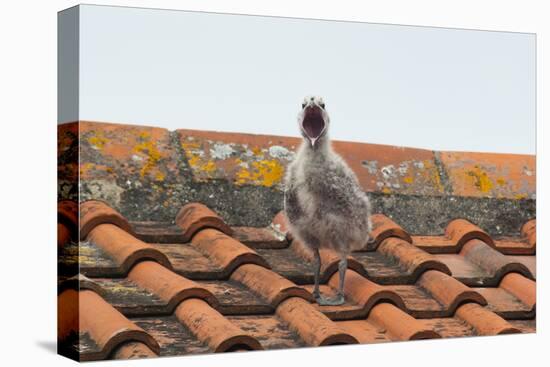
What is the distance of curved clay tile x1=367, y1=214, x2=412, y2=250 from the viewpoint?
7.34 metres

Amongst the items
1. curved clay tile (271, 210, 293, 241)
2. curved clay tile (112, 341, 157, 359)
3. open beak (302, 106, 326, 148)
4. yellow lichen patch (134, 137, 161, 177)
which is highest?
open beak (302, 106, 326, 148)

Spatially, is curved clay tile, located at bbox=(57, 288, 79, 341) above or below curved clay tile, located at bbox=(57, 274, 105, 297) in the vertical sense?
below

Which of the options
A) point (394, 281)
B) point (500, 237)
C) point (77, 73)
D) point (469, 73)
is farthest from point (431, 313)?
point (77, 73)

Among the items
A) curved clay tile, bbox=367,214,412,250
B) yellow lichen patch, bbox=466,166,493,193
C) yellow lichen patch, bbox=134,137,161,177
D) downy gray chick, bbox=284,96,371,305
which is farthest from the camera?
yellow lichen patch, bbox=466,166,493,193

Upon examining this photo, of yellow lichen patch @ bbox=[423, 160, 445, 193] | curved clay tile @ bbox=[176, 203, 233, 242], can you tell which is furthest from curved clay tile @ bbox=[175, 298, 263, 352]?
yellow lichen patch @ bbox=[423, 160, 445, 193]

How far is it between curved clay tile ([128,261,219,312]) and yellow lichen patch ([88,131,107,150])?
707mm

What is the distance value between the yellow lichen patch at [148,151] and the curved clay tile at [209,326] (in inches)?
32.3

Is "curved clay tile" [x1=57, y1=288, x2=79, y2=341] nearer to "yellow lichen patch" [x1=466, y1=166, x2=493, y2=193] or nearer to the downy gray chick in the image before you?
the downy gray chick

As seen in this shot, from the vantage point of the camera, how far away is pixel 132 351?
618 centimetres

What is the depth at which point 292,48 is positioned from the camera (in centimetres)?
704

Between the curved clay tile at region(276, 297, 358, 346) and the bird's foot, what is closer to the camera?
the curved clay tile at region(276, 297, 358, 346)

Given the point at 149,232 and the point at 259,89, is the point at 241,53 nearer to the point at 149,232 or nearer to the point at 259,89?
the point at 259,89

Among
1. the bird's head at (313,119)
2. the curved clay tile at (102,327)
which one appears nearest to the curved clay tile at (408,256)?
the bird's head at (313,119)

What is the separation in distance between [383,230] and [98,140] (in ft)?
6.66
